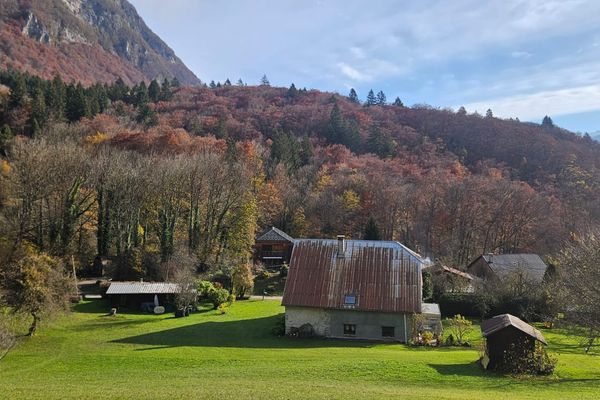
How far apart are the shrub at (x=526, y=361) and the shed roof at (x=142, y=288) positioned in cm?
2433

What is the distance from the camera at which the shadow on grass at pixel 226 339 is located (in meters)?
24.6

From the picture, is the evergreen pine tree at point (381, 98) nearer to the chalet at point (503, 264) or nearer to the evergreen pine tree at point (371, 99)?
the evergreen pine tree at point (371, 99)

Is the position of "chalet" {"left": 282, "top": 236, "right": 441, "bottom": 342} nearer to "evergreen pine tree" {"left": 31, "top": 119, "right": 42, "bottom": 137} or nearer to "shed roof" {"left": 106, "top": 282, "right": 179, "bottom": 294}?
"shed roof" {"left": 106, "top": 282, "right": 179, "bottom": 294}

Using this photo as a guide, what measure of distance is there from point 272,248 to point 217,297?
21666mm

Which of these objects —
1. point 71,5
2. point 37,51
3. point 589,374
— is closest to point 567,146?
point 589,374

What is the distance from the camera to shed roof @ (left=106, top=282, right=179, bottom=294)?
117 ft

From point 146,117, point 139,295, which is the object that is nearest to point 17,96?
point 146,117

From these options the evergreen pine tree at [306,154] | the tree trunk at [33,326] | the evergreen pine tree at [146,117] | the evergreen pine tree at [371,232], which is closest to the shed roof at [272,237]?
the evergreen pine tree at [371,232]

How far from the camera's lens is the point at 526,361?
18.7 metres

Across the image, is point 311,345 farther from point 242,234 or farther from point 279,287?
point 242,234

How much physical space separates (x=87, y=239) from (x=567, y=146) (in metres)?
86.8

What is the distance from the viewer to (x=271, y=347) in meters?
24.3

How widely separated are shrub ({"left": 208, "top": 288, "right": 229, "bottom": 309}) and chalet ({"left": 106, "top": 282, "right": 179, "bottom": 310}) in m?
2.99

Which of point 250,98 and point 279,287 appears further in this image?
point 250,98
